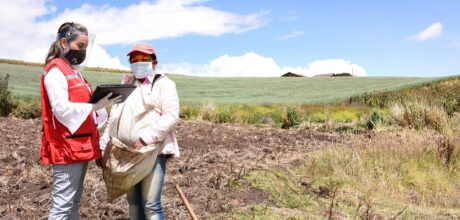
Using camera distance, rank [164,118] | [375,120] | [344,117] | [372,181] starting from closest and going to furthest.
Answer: [164,118] → [372,181] → [375,120] → [344,117]

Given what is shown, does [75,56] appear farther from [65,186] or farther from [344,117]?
[344,117]

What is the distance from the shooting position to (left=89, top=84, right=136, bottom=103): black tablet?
356 cm

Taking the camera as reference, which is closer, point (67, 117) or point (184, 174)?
point (67, 117)

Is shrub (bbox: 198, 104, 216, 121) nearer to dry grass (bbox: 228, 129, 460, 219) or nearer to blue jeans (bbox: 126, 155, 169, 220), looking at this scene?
dry grass (bbox: 228, 129, 460, 219)

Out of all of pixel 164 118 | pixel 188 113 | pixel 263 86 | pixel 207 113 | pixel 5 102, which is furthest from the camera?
pixel 263 86

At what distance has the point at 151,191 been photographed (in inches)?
157

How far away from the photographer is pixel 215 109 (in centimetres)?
1566

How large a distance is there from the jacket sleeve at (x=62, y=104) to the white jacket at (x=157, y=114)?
1.46ft

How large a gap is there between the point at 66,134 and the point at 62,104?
0.20m

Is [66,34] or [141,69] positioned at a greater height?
[66,34]

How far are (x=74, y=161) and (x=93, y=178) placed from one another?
2855 mm

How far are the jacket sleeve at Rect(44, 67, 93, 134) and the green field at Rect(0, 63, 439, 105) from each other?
76.9 ft

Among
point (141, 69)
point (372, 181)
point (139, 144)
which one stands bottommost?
point (372, 181)

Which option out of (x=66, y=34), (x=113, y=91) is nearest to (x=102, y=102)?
(x=113, y=91)
